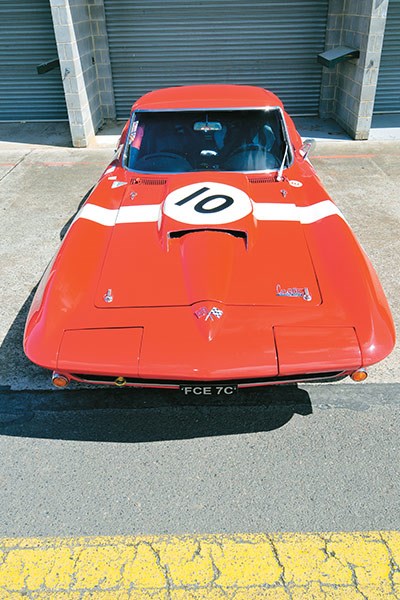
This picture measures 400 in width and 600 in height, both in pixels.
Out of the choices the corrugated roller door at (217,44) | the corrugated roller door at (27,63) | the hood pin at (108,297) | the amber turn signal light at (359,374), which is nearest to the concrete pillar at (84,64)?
the corrugated roller door at (217,44)

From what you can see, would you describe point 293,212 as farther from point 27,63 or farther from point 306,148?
point 27,63

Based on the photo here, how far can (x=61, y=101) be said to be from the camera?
29.8 feet

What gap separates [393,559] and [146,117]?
11.5 feet

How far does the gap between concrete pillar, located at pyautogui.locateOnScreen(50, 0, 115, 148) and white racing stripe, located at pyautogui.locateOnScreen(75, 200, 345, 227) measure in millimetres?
5045

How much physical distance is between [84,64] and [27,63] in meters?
1.52

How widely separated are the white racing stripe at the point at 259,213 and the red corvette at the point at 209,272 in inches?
0.5

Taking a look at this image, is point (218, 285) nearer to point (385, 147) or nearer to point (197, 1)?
point (385, 147)

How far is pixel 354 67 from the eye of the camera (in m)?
7.73

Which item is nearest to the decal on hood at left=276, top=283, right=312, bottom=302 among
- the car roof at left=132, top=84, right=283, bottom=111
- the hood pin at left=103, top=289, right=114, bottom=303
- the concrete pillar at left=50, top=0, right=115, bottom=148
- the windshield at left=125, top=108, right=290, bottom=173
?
the hood pin at left=103, top=289, right=114, bottom=303

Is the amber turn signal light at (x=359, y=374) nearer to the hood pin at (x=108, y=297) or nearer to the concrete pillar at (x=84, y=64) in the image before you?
the hood pin at (x=108, y=297)

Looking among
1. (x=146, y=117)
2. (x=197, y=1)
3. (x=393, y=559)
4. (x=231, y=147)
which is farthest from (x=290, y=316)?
(x=197, y=1)

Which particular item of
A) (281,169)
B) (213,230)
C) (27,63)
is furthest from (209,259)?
(27,63)

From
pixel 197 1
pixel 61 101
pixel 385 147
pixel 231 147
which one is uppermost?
pixel 197 1

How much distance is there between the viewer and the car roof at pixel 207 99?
3916 millimetres
